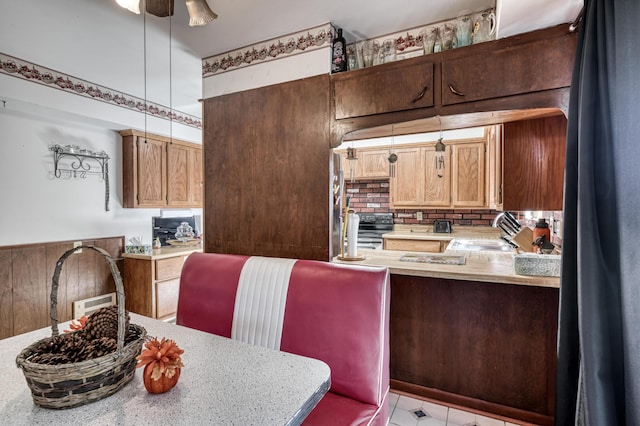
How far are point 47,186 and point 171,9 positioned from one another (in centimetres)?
228

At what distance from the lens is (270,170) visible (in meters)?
2.28

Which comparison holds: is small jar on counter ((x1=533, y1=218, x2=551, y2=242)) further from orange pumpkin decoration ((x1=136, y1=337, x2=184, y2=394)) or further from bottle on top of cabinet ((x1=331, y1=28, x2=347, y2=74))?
orange pumpkin decoration ((x1=136, y1=337, x2=184, y2=394))

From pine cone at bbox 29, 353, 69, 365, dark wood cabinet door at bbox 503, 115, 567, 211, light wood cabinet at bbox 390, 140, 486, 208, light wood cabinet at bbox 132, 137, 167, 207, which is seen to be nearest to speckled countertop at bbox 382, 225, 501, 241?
light wood cabinet at bbox 390, 140, 486, 208

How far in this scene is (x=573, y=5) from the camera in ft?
4.68

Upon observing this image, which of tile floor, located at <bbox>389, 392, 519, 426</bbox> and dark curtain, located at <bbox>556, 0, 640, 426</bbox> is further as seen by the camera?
tile floor, located at <bbox>389, 392, 519, 426</bbox>

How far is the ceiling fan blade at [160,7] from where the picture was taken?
73.4 inches

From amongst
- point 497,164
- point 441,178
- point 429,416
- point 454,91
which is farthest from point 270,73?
point 441,178

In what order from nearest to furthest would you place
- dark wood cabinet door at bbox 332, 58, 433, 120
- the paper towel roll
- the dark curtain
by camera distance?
the dark curtain, dark wood cabinet door at bbox 332, 58, 433, 120, the paper towel roll

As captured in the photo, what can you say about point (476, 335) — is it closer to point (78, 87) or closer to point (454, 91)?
point (454, 91)

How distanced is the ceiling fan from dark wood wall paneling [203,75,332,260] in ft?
2.18

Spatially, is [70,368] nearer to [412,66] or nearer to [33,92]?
[412,66]

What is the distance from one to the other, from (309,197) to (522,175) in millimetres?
1587

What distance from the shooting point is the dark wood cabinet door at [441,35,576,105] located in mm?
1558

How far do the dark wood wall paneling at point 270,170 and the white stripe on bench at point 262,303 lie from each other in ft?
1.41
